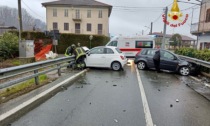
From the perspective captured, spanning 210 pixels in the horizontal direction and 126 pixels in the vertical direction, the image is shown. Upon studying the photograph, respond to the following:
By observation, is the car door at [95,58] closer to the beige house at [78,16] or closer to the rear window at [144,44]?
the rear window at [144,44]

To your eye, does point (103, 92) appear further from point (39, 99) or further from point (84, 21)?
point (84, 21)

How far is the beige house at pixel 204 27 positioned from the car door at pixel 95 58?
15110 millimetres

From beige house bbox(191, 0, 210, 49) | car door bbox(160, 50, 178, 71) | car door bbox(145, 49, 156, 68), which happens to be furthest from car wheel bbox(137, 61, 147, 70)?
beige house bbox(191, 0, 210, 49)

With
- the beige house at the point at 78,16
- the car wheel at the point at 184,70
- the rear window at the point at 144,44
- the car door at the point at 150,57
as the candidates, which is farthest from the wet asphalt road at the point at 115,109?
the beige house at the point at 78,16

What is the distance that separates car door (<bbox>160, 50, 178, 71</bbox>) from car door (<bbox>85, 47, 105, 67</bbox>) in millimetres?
4059

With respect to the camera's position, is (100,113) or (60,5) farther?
(60,5)

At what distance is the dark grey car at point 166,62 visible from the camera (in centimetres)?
1160

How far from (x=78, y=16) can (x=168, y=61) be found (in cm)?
3894

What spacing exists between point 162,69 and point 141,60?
161 cm

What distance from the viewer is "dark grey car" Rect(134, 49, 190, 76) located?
1160cm

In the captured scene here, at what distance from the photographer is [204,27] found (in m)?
22.0

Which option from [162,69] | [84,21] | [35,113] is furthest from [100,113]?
[84,21]

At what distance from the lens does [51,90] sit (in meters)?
5.88

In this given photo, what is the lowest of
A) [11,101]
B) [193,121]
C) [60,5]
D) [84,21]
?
Result: [193,121]
